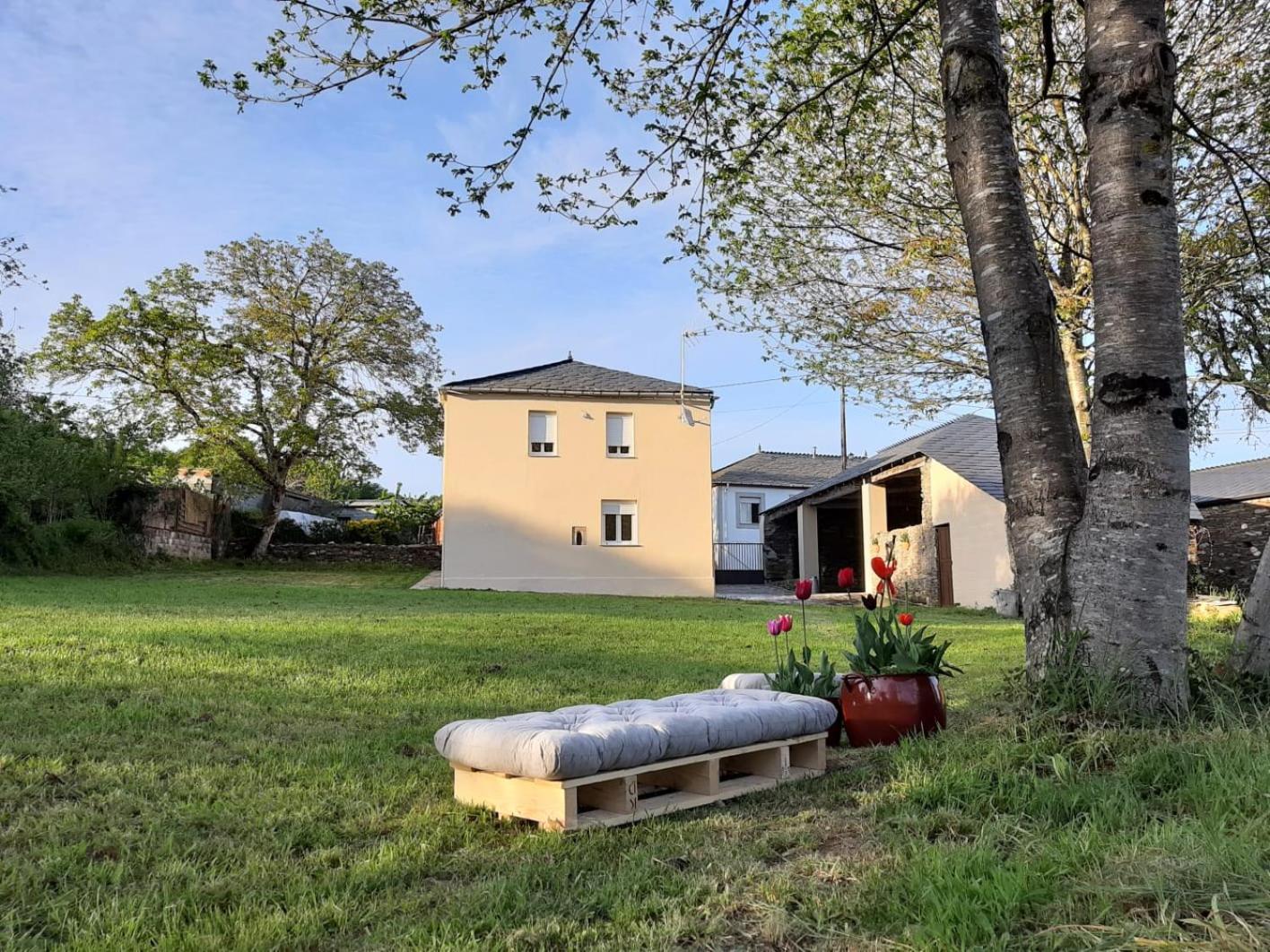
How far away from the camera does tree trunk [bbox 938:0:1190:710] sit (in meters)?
3.80

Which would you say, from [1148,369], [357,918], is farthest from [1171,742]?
[357,918]

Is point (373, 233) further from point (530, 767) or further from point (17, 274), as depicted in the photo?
point (17, 274)

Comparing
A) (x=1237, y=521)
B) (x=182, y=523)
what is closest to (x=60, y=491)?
(x=182, y=523)

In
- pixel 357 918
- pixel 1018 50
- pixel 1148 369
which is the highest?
pixel 1018 50

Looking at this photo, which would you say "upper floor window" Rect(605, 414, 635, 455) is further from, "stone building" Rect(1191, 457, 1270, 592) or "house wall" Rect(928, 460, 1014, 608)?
"stone building" Rect(1191, 457, 1270, 592)

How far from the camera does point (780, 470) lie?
1658 inches

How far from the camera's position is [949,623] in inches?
549

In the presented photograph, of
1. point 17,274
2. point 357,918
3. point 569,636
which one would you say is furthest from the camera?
point 17,274

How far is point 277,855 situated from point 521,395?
809 inches

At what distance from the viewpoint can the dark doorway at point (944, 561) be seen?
20.0 m

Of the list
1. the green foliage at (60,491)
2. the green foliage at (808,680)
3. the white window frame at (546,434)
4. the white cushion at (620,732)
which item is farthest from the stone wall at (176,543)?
the white cushion at (620,732)

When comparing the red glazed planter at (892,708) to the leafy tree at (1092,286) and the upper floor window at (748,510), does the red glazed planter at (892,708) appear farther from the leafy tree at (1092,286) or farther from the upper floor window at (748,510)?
the upper floor window at (748,510)

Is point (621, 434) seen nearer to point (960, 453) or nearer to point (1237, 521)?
point (960, 453)

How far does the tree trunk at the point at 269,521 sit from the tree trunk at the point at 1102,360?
28.9 m
